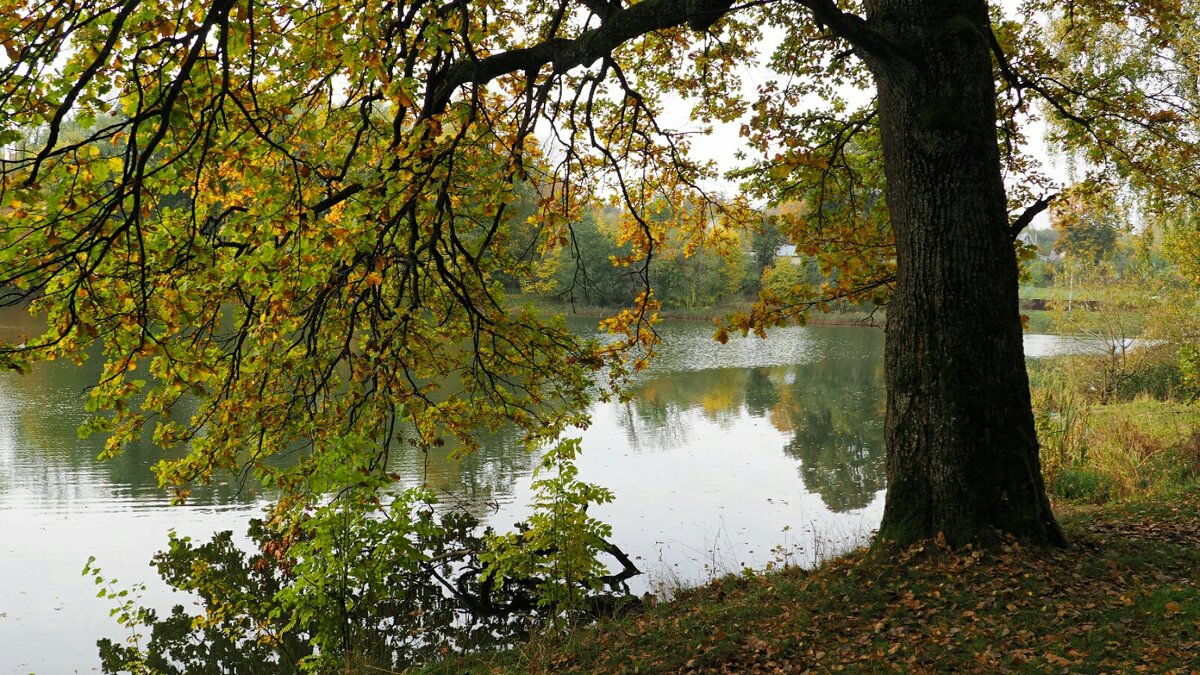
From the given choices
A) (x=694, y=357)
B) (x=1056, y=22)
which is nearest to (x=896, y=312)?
(x=1056, y=22)

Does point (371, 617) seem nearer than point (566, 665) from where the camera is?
No

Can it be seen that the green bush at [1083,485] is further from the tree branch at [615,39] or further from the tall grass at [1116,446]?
the tree branch at [615,39]

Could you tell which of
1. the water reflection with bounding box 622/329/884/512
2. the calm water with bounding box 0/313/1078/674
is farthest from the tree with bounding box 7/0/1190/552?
the water reflection with bounding box 622/329/884/512

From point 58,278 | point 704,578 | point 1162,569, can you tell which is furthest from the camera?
point 704,578

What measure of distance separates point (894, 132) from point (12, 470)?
12397 millimetres

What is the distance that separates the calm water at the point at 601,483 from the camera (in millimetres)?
7199

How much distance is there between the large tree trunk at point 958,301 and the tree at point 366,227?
13 mm

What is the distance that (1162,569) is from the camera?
4.20 metres

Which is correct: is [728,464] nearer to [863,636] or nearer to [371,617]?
[371,617]

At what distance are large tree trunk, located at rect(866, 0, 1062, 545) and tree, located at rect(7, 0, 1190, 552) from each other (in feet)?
0.04

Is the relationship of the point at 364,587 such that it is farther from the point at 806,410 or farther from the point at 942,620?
the point at 806,410

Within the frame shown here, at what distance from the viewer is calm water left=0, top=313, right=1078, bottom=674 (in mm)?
7199

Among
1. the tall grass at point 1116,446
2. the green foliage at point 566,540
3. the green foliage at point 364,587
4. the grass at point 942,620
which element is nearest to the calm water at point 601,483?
the green foliage at point 364,587

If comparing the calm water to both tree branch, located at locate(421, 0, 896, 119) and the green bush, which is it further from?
tree branch, located at locate(421, 0, 896, 119)
